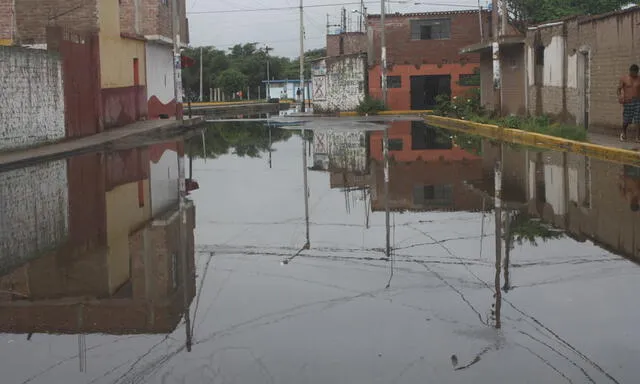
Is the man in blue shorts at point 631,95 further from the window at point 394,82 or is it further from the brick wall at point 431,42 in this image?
the brick wall at point 431,42

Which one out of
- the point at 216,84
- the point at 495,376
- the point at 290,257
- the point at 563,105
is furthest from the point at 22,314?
the point at 216,84

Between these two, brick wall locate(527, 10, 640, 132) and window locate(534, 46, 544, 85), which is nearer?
brick wall locate(527, 10, 640, 132)

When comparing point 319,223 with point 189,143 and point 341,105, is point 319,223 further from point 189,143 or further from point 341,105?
point 341,105

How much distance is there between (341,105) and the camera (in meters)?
56.4

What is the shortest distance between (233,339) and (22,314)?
1.97m

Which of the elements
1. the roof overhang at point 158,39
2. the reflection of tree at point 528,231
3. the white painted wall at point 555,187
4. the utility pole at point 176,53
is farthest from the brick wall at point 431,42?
the reflection of tree at point 528,231

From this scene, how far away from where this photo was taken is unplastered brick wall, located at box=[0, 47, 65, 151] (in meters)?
23.0

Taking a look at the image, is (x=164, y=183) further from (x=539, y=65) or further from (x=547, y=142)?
(x=539, y=65)

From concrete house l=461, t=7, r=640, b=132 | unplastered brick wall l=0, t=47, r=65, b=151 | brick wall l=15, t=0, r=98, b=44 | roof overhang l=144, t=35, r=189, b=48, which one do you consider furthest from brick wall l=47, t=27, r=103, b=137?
concrete house l=461, t=7, r=640, b=132

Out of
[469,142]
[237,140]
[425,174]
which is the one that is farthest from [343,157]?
[237,140]

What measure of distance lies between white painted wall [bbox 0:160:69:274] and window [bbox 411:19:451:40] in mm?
38904

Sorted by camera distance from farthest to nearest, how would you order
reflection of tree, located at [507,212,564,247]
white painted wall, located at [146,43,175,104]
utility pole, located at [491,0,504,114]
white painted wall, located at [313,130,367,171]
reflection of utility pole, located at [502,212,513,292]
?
1. white painted wall, located at [146,43,175,104]
2. utility pole, located at [491,0,504,114]
3. white painted wall, located at [313,130,367,171]
4. reflection of tree, located at [507,212,564,247]
5. reflection of utility pole, located at [502,212,513,292]

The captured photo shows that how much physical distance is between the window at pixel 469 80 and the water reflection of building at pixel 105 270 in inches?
1565

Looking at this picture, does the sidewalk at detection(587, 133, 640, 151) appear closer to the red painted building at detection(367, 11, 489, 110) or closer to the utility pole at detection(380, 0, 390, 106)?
the utility pole at detection(380, 0, 390, 106)
